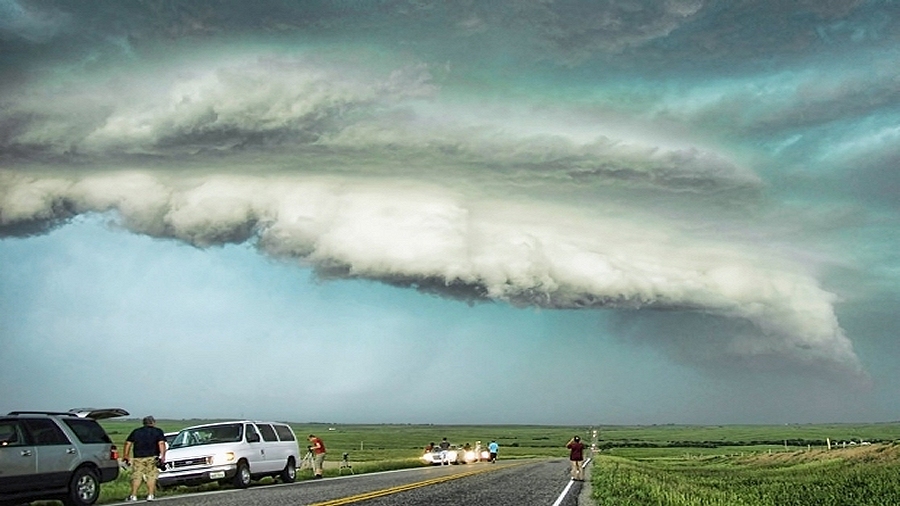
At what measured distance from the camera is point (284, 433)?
97.9 ft

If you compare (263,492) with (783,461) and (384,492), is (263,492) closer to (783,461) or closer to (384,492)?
(384,492)

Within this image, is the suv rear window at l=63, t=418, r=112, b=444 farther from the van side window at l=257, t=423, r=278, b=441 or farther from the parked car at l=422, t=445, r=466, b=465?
the parked car at l=422, t=445, r=466, b=465

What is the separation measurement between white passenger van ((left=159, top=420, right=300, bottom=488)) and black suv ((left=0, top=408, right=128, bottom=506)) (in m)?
4.94

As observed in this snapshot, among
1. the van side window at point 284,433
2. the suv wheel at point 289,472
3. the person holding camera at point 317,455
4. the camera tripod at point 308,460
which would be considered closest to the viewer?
the suv wheel at point 289,472

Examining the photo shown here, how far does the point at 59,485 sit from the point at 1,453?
1.74m

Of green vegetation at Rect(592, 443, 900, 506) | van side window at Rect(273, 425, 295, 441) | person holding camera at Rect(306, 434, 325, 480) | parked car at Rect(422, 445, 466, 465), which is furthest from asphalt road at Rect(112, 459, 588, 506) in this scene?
parked car at Rect(422, 445, 466, 465)

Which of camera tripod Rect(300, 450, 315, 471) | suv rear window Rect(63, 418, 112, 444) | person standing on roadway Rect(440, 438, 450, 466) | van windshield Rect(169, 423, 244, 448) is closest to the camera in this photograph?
suv rear window Rect(63, 418, 112, 444)

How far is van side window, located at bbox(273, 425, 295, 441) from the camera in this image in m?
29.4

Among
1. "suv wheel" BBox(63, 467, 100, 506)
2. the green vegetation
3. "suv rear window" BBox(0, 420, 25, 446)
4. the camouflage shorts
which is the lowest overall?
the green vegetation

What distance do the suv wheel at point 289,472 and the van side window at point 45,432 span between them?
1101cm

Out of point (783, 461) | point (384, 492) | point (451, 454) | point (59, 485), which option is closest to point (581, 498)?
point (384, 492)

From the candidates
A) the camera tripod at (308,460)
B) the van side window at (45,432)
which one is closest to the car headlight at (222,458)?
the camera tripod at (308,460)

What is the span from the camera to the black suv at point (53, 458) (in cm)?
1712

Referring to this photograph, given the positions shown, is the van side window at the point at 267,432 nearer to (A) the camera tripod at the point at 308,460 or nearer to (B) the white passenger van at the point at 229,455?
(B) the white passenger van at the point at 229,455
